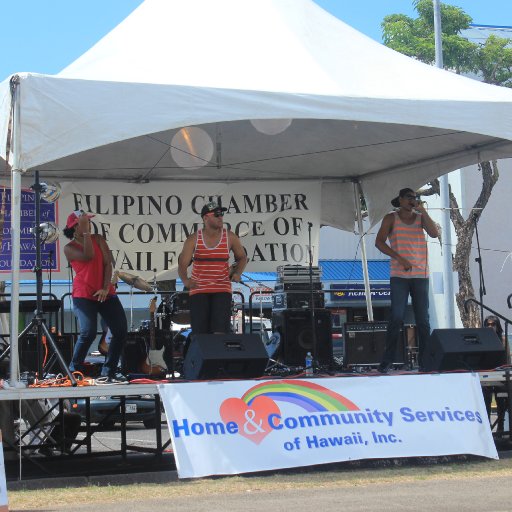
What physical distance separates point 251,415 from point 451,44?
20489 millimetres

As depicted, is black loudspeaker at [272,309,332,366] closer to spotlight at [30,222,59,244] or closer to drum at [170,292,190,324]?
drum at [170,292,190,324]

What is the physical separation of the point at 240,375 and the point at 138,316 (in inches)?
820

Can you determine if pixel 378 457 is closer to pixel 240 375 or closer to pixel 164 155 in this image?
pixel 240 375

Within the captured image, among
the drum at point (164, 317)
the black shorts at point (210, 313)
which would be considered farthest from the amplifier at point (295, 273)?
the black shorts at point (210, 313)

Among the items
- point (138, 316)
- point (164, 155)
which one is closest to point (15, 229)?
point (164, 155)

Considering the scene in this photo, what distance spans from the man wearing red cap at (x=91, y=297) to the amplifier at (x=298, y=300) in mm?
2384

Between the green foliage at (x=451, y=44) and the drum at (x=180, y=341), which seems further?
the green foliage at (x=451, y=44)

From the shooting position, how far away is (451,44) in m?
26.5

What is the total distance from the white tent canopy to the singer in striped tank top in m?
1.06

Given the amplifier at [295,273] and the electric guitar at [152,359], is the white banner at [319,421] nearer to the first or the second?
the electric guitar at [152,359]

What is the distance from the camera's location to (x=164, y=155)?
462 inches

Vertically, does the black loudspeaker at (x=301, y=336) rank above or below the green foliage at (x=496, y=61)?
below

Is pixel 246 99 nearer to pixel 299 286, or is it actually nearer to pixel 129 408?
pixel 299 286

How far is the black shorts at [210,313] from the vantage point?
9.39 m
